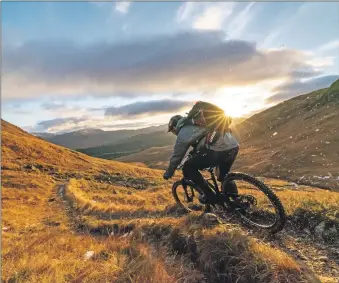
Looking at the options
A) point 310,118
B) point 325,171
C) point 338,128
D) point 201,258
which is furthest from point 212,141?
point 310,118

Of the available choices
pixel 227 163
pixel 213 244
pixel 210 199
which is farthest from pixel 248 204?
pixel 213 244

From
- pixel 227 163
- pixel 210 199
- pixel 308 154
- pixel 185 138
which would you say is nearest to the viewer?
pixel 185 138

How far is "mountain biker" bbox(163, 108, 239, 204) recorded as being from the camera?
8.50m

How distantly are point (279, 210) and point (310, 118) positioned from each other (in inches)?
7502

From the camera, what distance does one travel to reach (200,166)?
8.97 m

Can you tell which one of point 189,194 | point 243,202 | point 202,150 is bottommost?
point 189,194

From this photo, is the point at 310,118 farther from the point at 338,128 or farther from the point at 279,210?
the point at 279,210

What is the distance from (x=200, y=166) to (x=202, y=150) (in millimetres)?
542

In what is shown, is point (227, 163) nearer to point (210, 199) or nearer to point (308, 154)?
point (210, 199)

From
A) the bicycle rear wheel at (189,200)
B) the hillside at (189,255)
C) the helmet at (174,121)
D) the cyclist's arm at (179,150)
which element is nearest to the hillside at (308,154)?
the bicycle rear wheel at (189,200)

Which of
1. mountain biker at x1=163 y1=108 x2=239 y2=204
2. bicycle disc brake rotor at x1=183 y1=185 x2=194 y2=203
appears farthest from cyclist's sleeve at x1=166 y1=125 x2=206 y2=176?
bicycle disc brake rotor at x1=183 y1=185 x2=194 y2=203

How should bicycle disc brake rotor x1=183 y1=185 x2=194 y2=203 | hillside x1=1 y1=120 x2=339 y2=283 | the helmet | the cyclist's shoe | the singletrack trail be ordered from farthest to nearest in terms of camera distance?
bicycle disc brake rotor x1=183 y1=185 x2=194 y2=203, the helmet, the cyclist's shoe, the singletrack trail, hillside x1=1 y1=120 x2=339 y2=283

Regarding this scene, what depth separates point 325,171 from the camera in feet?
299

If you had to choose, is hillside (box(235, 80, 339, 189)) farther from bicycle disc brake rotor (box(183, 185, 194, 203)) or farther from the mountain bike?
the mountain bike
